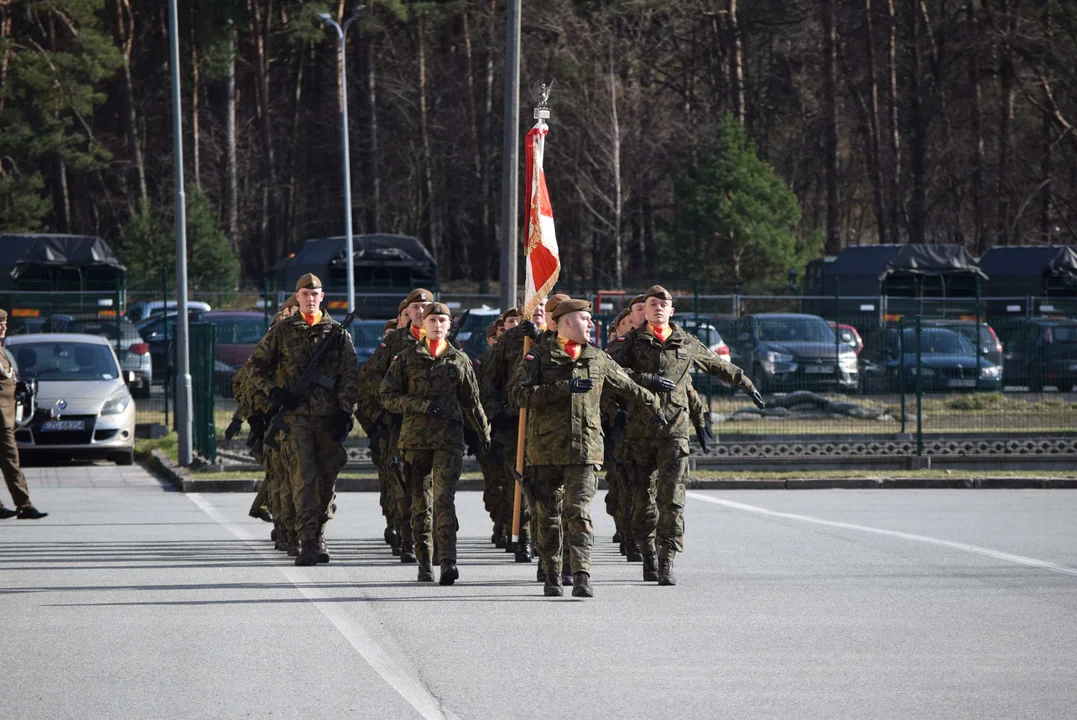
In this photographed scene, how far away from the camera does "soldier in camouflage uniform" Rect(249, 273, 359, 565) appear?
36.4 feet

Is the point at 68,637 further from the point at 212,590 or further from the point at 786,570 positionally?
the point at 786,570

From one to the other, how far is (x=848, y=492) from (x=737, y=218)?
1199 inches

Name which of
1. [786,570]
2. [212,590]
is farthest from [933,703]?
[212,590]

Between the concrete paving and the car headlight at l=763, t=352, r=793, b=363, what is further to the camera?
the car headlight at l=763, t=352, r=793, b=363

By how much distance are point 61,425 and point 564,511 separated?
11136 millimetres

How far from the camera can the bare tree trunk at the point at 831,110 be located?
163ft

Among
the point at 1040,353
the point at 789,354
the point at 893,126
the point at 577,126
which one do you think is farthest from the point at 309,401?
the point at 893,126

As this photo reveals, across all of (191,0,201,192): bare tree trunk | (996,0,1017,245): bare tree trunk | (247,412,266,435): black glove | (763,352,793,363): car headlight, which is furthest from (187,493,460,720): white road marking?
(191,0,201,192): bare tree trunk

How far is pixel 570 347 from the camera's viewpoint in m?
9.72

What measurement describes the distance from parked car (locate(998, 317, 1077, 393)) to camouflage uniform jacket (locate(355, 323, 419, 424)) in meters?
12.6

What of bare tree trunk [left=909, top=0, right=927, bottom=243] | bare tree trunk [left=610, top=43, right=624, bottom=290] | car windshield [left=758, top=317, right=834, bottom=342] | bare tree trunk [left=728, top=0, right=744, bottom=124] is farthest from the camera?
bare tree trunk [left=909, top=0, right=927, bottom=243]

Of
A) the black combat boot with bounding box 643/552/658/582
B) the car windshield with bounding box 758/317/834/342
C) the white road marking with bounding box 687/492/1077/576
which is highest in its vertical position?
the car windshield with bounding box 758/317/834/342

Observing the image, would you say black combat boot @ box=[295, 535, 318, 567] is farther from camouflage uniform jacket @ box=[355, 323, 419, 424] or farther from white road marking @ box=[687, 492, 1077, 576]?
white road marking @ box=[687, 492, 1077, 576]

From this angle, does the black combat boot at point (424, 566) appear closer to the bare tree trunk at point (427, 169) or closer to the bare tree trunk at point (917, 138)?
the bare tree trunk at point (427, 169)
